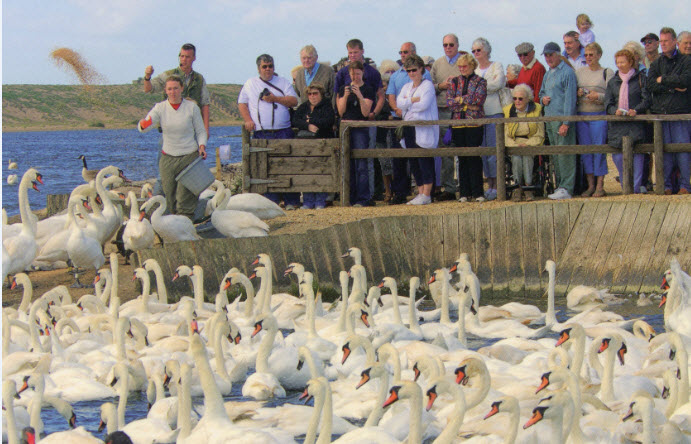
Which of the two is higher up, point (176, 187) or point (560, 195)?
point (176, 187)

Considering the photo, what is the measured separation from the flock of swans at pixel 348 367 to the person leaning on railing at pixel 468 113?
260 cm

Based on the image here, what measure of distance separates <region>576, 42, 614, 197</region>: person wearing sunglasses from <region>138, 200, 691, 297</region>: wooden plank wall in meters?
2.45

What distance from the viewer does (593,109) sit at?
14344mm

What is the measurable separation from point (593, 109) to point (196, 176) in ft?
18.3

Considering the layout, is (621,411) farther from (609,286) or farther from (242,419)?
(609,286)

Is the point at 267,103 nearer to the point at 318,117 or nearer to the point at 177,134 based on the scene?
the point at 318,117

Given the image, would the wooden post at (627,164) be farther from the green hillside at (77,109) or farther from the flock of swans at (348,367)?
the green hillside at (77,109)

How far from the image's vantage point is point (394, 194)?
15039 mm

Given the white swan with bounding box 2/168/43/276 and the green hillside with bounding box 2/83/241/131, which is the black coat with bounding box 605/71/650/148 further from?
the green hillside with bounding box 2/83/241/131

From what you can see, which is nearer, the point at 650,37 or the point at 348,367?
the point at 348,367

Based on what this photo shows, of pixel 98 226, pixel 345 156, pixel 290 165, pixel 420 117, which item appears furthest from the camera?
pixel 290 165

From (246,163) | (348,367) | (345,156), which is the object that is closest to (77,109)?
(246,163)

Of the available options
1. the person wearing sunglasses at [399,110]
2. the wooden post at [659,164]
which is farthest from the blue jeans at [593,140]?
the person wearing sunglasses at [399,110]

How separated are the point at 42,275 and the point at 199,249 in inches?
94.6
